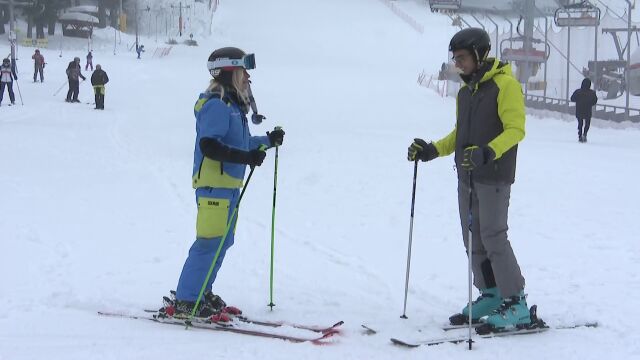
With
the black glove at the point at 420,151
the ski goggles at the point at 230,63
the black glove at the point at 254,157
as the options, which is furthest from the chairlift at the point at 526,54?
the black glove at the point at 254,157

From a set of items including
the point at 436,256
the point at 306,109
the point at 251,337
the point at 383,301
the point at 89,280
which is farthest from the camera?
the point at 306,109

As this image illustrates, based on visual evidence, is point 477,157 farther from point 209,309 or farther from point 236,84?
point 209,309

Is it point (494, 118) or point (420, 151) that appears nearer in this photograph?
point (494, 118)

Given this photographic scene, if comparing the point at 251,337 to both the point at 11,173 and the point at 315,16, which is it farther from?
the point at 315,16

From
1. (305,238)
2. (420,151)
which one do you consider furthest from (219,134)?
(305,238)

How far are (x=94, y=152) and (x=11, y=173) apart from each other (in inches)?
104

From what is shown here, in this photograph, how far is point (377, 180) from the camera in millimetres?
11109

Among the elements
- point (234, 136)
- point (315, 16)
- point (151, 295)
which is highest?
point (315, 16)

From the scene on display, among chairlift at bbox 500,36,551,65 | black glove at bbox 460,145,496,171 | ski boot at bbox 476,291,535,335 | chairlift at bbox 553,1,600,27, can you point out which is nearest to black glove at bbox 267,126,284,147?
black glove at bbox 460,145,496,171

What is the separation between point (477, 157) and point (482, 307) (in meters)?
1.11

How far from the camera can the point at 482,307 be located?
480cm

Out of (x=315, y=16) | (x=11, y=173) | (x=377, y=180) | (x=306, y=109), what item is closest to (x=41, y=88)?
(x=306, y=109)

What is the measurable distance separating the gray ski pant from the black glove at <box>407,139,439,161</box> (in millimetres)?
266

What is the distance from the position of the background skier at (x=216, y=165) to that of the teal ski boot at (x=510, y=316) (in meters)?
1.66
